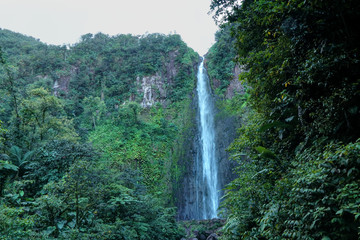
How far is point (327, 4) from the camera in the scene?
302 centimetres

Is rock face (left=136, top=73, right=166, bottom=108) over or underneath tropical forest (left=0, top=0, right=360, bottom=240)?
over

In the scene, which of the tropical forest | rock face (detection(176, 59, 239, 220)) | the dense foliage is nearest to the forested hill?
the tropical forest

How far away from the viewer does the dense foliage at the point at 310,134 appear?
221 centimetres

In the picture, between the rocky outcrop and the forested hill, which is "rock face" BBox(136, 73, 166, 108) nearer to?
the forested hill

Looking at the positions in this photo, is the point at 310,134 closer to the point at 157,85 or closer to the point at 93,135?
the point at 93,135

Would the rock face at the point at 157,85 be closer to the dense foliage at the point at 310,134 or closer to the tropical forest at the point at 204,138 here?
the tropical forest at the point at 204,138

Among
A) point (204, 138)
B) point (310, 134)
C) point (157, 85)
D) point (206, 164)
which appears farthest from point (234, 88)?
point (310, 134)

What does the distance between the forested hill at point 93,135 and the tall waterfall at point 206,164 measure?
6.60ft

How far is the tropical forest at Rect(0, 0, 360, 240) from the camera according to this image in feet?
9.18

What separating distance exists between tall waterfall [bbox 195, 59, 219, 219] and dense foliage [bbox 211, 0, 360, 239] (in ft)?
41.2

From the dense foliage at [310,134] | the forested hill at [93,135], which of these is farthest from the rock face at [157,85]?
the dense foliage at [310,134]

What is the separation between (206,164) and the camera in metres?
18.6

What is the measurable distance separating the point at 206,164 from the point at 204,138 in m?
2.85

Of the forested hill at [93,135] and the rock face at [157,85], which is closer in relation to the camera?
the forested hill at [93,135]
